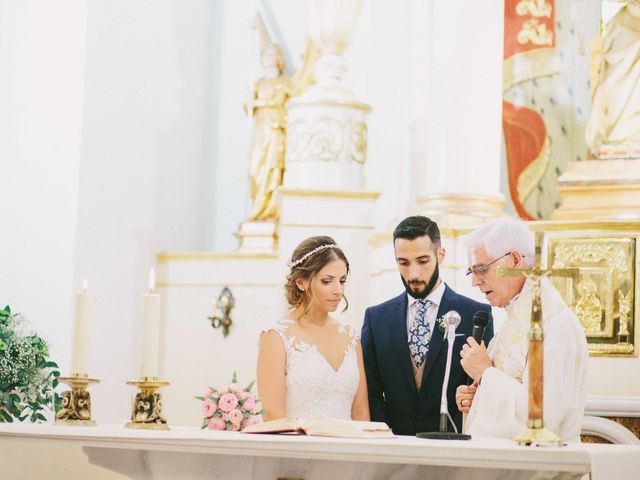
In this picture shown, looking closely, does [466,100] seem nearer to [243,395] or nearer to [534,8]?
[534,8]

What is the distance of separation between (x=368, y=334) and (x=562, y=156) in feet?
16.1

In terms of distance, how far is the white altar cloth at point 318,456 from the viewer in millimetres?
2963

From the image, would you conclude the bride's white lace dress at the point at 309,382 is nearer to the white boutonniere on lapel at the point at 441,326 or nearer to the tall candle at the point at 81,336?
the white boutonniere on lapel at the point at 441,326

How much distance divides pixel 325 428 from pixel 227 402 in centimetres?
52

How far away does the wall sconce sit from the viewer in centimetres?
846

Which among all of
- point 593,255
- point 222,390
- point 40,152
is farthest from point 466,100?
point 222,390

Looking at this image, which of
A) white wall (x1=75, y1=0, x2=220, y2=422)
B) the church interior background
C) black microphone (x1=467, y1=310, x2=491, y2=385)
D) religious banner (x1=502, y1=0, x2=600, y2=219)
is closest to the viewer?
black microphone (x1=467, y1=310, x2=491, y2=385)

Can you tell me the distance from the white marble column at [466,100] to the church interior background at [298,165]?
12mm

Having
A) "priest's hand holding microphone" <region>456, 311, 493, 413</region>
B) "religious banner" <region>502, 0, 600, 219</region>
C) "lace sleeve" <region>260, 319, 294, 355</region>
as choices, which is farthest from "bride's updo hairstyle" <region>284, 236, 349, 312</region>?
"religious banner" <region>502, 0, 600, 219</region>

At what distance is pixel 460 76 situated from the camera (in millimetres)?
8336

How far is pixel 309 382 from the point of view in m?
4.38

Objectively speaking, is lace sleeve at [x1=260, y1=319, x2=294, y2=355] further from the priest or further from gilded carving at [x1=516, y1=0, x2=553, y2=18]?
gilded carving at [x1=516, y1=0, x2=553, y2=18]

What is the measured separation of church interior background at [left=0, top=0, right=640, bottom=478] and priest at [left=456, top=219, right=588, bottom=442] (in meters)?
3.19

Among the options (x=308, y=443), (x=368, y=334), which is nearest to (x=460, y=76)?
(x=368, y=334)
